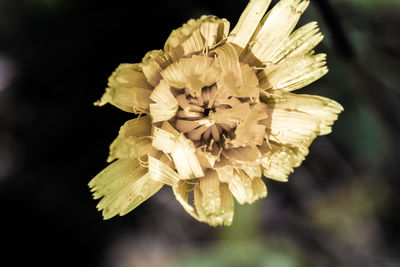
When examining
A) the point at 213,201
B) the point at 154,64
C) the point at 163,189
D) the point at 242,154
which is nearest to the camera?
the point at 154,64

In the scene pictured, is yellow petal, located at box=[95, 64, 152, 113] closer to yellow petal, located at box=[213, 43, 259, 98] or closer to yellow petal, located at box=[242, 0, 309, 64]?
yellow petal, located at box=[213, 43, 259, 98]

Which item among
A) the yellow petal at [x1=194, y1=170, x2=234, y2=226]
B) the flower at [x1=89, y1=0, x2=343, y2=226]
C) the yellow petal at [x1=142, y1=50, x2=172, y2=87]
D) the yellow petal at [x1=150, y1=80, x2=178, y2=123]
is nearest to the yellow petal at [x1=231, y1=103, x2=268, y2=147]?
the flower at [x1=89, y1=0, x2=343, y2=226]

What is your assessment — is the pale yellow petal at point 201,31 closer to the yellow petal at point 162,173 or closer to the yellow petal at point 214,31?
the yellow petal at point 214,31

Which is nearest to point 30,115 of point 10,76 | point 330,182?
point 10,76

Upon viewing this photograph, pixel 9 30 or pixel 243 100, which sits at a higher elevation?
pixel 9 30

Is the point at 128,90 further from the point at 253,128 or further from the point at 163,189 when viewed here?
the point at 163,189

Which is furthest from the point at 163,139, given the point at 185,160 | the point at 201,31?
the point at 201,31

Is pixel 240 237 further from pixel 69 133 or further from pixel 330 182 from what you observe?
pixel 69 133
